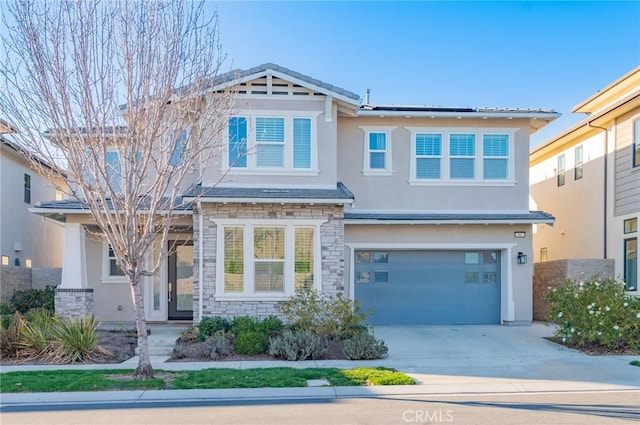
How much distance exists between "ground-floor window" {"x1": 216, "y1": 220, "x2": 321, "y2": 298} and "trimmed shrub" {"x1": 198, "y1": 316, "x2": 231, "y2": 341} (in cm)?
89

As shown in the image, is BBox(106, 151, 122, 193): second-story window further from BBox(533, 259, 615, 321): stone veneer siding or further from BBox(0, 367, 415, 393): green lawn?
BBox(533, 259, 615, 321): stone veneer siding

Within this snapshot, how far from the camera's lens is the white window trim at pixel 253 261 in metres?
12.5

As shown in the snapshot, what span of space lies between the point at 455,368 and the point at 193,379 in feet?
16.5

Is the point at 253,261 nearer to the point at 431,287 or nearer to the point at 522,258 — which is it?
the point at 431,287

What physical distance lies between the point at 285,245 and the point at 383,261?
3641 mm

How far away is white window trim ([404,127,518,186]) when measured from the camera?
14.8m

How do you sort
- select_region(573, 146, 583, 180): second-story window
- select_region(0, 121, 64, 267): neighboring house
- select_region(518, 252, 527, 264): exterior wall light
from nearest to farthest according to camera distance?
select_region(518, 252, 527, 264): exterior wall light
select_region(0, 121, 64, 267): neighboring house
select_region(573, 146, 583, 180): second-story window

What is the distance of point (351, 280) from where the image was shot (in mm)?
14508

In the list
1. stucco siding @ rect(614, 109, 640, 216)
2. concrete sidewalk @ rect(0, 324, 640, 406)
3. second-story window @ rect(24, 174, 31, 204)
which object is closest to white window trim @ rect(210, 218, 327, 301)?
concrete sidewalk @ rect(0, 324, 640, 406)

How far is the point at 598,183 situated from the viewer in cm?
1641

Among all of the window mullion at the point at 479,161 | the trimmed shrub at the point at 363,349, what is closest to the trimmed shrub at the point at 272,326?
the trimmed shrub at the point at 363,349

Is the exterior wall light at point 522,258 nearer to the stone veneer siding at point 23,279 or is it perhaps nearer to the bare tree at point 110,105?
the bare tree at point 110,105

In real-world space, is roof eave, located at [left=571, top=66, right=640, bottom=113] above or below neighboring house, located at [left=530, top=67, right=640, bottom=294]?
above

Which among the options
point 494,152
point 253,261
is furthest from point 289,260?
point 494,152
